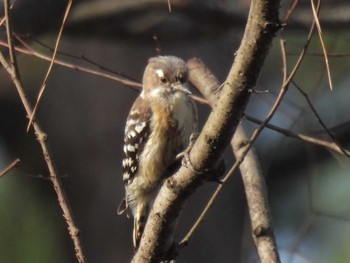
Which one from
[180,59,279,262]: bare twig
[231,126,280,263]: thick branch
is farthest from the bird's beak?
[231,126,280,263]: thick branch

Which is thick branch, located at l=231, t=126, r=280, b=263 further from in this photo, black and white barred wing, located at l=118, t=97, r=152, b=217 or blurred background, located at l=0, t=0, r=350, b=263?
blurred background, located at l=0, t=0, r=350, b=263

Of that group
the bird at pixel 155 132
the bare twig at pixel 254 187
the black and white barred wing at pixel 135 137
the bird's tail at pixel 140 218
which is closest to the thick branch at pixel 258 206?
the bare twig at pixel 254 187

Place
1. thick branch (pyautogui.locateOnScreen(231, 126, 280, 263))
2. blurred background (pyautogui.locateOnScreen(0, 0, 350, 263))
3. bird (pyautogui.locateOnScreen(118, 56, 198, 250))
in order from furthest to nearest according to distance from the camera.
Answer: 1. blurred background (pyautogui.locateOnScreen(0, 0, 350, 263))
2. bird (pyautogui.locateOnScreen(118, 56, 198, 250))
3. thick branch (pyautogui.locateOnScreen(231, 126, 280, 263))

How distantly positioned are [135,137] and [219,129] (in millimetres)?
1718

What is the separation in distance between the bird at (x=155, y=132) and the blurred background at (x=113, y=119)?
3.10ft

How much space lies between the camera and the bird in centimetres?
441

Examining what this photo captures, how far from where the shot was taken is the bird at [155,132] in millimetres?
4410

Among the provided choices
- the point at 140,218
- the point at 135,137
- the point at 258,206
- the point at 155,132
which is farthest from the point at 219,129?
the point at 140,218

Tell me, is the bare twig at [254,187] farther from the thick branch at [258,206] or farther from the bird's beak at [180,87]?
the bird's beak at [180,87]

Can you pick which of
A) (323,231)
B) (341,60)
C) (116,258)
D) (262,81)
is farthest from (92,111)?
(341,60)

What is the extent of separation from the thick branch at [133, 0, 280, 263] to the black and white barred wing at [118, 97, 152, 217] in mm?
1083

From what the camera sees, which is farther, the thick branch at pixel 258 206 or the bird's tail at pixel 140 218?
the bird's tail at pixel 140 218

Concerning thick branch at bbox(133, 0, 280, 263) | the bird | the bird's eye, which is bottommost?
thick branch at bbox(133, 0, 280, 263)

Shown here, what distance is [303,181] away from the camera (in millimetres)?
7641
